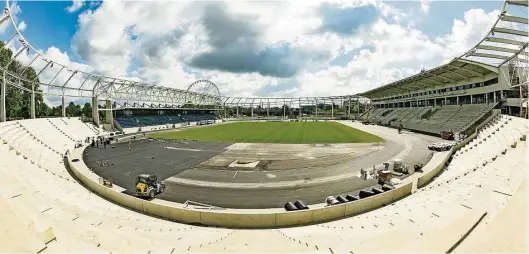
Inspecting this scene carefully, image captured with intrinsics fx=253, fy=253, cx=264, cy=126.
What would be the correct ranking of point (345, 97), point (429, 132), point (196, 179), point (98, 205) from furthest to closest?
point (345, 97), point (429, 132), point (196, 179), point (98, 205)

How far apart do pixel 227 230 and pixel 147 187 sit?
8845mm

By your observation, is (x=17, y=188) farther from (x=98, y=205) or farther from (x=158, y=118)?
(x=158, y=118)

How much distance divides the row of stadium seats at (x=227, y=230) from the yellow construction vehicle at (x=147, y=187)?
2.17 metres

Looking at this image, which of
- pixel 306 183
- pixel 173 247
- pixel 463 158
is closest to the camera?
pixel 173 247

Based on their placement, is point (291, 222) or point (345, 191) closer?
point (291, 222)

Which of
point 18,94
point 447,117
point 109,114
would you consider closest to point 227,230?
point 447,117

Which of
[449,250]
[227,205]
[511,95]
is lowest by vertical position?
[227,205]

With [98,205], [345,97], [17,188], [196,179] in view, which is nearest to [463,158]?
[196,179]

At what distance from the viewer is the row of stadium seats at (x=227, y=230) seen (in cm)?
862

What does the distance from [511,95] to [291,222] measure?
52.5m

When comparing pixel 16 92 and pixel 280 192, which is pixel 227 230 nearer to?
pixel 280 192

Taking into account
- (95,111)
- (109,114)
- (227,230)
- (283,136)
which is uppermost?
(95,111)

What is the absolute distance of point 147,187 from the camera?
19.0 meters

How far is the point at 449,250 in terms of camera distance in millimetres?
7598
